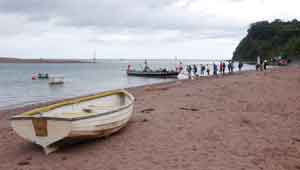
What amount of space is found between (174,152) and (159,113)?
389cm

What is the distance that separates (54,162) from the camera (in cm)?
644

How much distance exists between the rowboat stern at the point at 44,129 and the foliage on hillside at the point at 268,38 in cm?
9154

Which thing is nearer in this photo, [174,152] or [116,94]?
[174,152]

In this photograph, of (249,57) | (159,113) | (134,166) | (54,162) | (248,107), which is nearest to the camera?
(134,166)

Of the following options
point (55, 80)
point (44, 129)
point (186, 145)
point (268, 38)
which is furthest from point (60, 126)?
point (268, 38)

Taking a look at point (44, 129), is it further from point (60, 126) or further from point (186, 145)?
point (186, 145)

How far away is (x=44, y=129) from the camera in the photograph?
6.55 metres

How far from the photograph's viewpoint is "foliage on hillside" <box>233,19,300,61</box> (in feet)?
326

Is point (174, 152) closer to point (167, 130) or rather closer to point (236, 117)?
point (167, 130)

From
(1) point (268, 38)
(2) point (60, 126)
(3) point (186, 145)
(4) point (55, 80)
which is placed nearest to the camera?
(2) point (60, 126)

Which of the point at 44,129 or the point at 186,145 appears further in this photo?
the point at 186,145

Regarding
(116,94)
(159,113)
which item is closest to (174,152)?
(159,113)

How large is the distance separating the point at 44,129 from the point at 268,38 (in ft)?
376

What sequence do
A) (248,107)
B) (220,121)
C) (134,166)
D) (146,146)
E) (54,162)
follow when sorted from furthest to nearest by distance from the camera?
(248,107), (220,121), (146,146), (54,162), (134,166)
